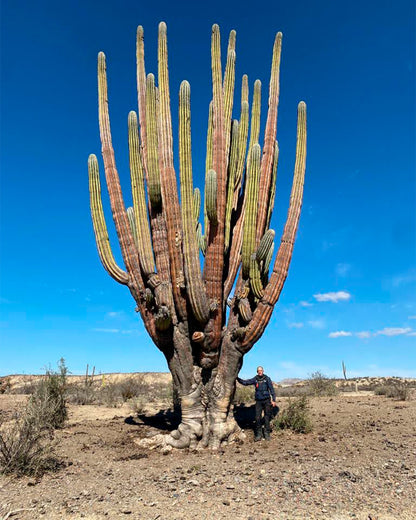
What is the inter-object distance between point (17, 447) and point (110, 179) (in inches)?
211

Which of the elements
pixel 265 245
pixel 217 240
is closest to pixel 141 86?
pixel 217 240

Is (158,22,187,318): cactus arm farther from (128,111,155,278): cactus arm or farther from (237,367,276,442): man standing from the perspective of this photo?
(237,367,276,442): man standing

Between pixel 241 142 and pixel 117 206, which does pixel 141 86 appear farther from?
pixel 117 206

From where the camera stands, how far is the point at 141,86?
29.6 ft

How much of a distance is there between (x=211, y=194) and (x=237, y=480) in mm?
4603

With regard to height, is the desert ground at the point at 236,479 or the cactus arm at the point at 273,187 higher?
the cactus arm at the point at 273,187

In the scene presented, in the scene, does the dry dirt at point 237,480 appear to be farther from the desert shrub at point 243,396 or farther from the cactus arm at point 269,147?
the desert shrub at point 243,396

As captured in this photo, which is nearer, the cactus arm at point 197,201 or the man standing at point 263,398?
the man standing at point 263,398

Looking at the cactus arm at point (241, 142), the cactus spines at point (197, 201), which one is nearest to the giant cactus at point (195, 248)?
the cactus arm at point (241, 142)

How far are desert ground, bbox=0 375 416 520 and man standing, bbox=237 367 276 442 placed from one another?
266 mm

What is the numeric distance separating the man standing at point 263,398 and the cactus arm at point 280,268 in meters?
0.87

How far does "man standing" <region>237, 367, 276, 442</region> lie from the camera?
7.99 metres

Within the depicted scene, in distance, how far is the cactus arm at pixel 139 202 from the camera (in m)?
8.15

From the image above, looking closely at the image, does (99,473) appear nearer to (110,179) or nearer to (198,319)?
(198,319)
